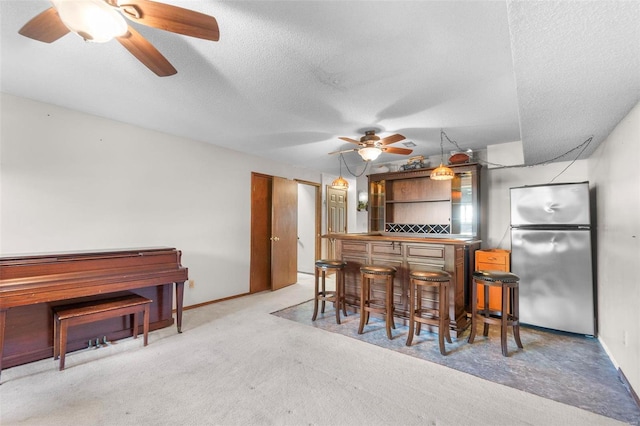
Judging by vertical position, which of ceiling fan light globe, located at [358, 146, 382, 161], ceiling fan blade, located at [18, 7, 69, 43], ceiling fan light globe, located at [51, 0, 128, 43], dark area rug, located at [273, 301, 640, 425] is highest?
ceiling fan blade, located at [18, 7, 69, 43]

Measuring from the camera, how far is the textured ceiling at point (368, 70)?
1.47 meters

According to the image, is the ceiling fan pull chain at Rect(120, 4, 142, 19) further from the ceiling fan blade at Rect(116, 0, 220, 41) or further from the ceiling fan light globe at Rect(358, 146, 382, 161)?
the ceiling fan light globe at Rect(358, 146, 382, 161)

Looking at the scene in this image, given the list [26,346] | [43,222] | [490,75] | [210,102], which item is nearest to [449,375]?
[490,75]

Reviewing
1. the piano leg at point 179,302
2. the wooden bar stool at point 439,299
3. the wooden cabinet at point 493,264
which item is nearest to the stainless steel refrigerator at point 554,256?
the wooden cabinet at point 493,264

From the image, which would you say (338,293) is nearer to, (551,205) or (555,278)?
(555,278)

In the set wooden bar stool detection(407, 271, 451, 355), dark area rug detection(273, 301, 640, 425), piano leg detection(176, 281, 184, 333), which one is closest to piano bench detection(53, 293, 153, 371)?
piano leg detection(176, 281, 184, 333)

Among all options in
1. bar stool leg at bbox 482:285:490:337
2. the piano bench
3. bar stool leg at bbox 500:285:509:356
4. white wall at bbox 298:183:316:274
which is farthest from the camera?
white wall at bbox 298:183:316:274

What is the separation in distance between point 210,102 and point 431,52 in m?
2.09

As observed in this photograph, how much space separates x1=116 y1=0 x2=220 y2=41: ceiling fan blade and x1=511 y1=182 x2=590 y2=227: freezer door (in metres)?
3.79

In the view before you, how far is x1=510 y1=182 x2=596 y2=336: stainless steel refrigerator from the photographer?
319cm

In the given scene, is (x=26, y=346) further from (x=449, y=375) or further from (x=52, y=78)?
(x=449, y=375)

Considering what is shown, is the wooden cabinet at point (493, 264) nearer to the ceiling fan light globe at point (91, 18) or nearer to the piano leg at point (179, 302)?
the piano leg at point (179, 302)

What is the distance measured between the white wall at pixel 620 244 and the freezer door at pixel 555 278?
128 mm

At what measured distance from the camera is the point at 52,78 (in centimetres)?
245
